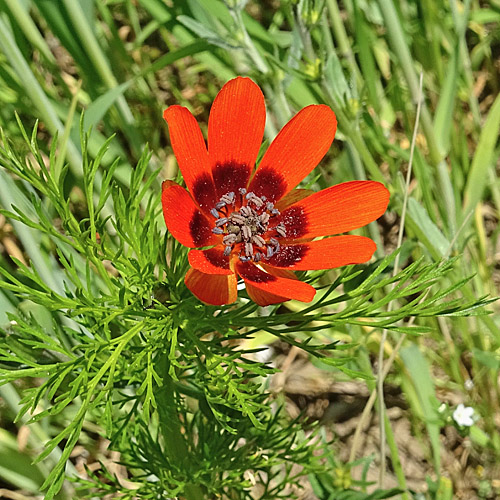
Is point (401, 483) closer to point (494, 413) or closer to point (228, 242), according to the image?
point (494, 413)

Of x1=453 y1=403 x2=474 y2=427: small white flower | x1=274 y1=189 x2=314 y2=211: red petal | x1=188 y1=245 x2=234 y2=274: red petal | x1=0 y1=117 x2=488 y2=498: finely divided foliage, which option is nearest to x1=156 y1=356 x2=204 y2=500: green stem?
x1=0 y1=117 x2=488 y2=498: finely divided foliage

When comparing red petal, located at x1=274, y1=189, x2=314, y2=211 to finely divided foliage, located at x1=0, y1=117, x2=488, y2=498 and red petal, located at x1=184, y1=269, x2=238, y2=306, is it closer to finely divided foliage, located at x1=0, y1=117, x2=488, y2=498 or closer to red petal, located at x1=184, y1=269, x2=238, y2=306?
finely divided foliage, located at x1=0, y1=117, x2=488, y2=498

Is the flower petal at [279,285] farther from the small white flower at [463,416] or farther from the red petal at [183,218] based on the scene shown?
the small white flower at [463,416]

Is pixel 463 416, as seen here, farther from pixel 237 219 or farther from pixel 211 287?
pixel 211 287

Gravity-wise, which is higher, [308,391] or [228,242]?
[228,242]

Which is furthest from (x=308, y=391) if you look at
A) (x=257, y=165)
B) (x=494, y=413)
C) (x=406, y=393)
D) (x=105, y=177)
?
(x=105, y=177)

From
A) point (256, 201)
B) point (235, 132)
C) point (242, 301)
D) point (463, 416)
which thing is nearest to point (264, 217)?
point (256, 201)

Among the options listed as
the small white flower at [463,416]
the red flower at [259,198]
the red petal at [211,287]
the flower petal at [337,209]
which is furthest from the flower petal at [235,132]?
the small white flower at [463,416]
